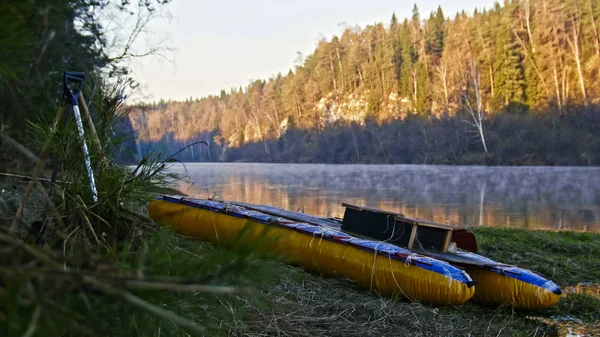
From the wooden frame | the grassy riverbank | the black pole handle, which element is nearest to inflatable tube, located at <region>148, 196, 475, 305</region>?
the grassy riverbank

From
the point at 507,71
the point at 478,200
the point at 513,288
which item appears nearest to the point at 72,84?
the point at 513,288

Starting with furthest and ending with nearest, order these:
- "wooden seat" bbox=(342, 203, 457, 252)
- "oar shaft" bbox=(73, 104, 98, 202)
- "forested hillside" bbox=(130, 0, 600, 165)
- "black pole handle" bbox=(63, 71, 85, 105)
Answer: "forested hillside" bbox=(130, 0, 600, 165)
"wooden seat" bbox=(342, 203, 457, 252)
"black pole handle" bbox=(63, 71, 85, 105)
"oar shaft" bbox=(73, 104, 98, 202)

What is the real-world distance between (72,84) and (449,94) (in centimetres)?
5894

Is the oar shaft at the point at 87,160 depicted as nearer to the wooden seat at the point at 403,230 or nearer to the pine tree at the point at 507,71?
the wooden seat at the point at 403,230

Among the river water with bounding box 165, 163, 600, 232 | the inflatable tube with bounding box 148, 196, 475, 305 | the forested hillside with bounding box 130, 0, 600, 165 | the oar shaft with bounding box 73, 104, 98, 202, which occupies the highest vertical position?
the forested hillside with bounding box 130, 0, 600, 165

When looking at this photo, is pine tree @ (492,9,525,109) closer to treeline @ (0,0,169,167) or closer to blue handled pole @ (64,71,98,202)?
treeline @ (0,0,169,167)

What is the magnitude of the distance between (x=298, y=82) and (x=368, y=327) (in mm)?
83586

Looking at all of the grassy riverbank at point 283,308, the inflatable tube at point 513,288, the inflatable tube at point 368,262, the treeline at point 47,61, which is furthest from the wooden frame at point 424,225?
the treeline at point 47,61

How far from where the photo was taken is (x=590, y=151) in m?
37.7

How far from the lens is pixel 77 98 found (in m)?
3.20

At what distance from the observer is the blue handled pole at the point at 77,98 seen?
274 cm

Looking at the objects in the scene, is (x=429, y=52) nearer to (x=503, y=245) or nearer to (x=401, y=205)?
(x=401, y=205)

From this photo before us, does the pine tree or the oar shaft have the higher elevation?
the pine tree

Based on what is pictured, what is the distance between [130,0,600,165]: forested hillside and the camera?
43344mm
